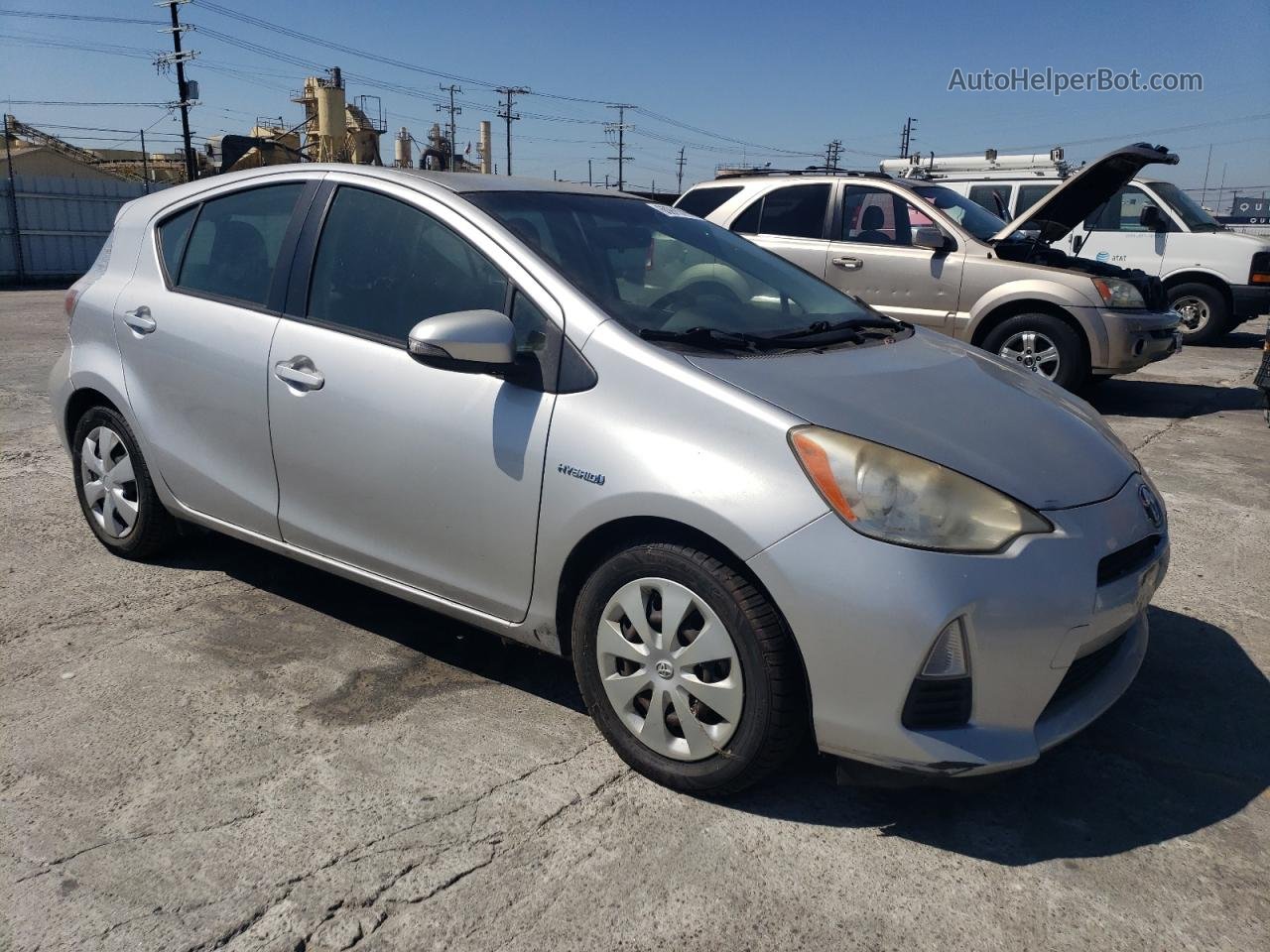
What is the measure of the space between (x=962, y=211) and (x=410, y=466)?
717 centimetres

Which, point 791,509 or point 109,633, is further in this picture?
point 109,633

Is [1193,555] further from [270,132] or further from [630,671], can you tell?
[270,132]

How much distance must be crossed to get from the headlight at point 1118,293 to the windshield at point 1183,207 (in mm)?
5287

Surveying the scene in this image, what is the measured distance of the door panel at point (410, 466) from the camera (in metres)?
2.83

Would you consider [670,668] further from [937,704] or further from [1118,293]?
[1118,293]

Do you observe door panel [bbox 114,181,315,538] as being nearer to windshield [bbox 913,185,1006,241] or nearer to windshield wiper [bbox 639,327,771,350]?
windshield wiper [bbox 639,327,771,350]

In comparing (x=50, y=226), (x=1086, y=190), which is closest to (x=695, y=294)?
(x=1086, y=190)

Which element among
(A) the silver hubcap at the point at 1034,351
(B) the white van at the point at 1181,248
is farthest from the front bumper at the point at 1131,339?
(B) the white van at the point at 1181,248

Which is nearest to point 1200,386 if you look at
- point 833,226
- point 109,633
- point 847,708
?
point 833,226

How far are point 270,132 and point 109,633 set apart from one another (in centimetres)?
4577

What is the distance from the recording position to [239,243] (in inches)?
146

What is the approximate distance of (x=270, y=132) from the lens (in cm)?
4438

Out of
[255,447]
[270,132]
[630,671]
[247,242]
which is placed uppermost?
[270,132]

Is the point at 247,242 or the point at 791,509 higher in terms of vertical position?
the point at 247,242
